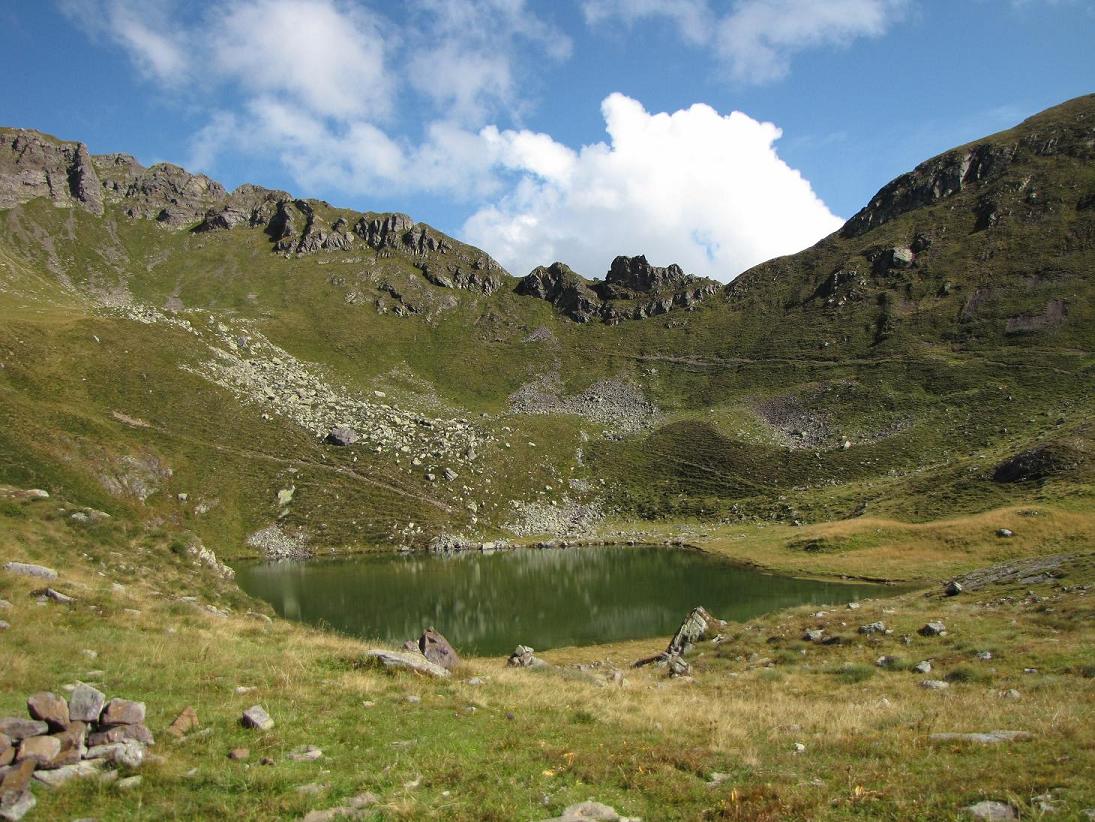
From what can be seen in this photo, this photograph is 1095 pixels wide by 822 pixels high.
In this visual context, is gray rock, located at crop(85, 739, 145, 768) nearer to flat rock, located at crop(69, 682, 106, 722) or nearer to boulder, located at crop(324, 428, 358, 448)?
flat rock, located at crop(69, 682, 106, 722)

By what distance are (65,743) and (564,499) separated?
94.0m

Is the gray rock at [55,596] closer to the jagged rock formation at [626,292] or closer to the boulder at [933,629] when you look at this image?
the boulder at [933,629]

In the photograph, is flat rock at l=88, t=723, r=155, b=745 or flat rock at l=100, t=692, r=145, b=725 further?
flat rock at l=100, t=692, r=145, b=725

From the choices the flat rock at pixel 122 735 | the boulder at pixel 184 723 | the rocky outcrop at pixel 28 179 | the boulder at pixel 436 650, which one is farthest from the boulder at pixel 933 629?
the rocky outcrop at pixel 28 179

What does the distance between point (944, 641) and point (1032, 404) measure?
3883 inches

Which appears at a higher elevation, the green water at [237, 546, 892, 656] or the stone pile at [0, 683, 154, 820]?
the stone pile at [0, 683, 154, 820]

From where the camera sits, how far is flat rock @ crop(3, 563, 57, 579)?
782 inches

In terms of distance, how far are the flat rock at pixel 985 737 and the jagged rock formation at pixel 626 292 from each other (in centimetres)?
17252

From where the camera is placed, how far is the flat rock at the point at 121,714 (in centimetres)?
995

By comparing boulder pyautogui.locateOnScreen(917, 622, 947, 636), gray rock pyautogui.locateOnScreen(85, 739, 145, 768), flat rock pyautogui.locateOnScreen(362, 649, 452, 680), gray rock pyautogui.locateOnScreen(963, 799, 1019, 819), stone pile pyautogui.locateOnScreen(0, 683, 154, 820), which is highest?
stone pile pyautogui.locateOnScreen(0, 683, 154, 820)

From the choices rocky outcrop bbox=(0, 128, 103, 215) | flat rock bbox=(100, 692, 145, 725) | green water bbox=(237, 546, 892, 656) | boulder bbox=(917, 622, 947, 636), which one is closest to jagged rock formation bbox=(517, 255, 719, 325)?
green water bbox=(237, 546, 892, 656)

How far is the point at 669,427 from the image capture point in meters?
125

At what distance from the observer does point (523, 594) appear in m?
59.4

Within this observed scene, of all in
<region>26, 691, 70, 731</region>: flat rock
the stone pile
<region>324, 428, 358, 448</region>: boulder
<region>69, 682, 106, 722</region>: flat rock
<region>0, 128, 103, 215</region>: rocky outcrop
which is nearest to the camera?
the stone pile
